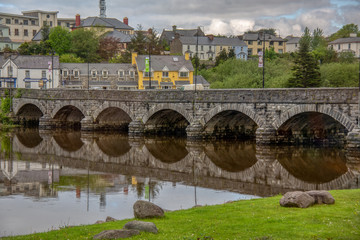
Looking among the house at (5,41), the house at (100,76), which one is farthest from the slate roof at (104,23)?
the house at (100,76)

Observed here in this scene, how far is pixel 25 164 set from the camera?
40938mm

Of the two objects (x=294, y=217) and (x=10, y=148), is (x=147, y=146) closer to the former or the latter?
(x=10, y=148)

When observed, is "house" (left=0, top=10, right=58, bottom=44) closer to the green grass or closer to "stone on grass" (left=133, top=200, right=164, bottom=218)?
"stone on grass" (left=133, top=200, right=164, bottom=218)

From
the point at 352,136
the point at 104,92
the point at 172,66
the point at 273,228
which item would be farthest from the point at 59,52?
the point at 273,228

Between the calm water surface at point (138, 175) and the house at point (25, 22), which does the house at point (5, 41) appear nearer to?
the house at point (25, 22)

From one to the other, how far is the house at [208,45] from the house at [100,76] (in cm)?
3361

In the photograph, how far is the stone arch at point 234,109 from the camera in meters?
45.3

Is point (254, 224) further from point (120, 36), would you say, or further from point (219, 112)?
point (120, 36)

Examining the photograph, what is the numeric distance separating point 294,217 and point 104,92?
42726mm

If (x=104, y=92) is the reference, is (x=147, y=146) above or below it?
below

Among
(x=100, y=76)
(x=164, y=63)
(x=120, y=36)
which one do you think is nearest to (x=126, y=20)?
(x=120, y=36)

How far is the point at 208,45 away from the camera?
451 feet

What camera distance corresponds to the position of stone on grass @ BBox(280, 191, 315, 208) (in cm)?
1939

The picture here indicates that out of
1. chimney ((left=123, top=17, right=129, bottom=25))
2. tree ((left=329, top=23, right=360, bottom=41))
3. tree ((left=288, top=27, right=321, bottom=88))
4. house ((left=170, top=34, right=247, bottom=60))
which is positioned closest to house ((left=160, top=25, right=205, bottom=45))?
house ((left=170, top=34, right=247, bottom=60))
